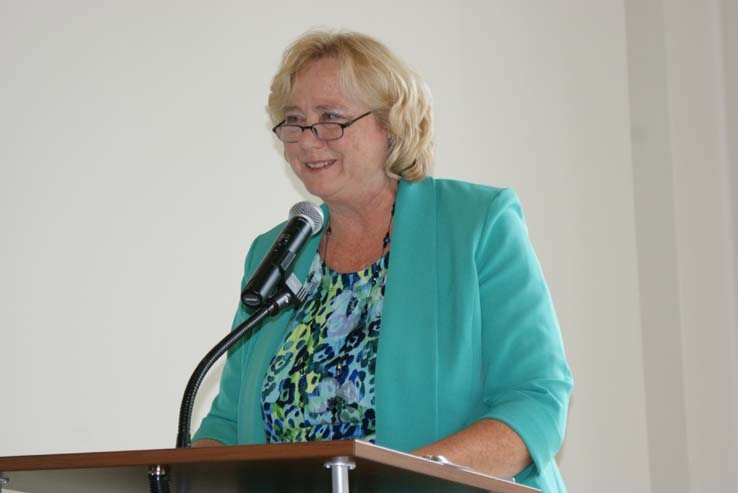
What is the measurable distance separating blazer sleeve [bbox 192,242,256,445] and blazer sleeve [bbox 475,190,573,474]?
0.63 meters

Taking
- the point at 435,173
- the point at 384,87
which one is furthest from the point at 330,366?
the point at 435,173

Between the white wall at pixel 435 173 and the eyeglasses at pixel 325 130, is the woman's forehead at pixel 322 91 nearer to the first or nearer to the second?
the eyeglasses at pixel 325 130

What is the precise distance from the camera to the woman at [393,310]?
2062 mm

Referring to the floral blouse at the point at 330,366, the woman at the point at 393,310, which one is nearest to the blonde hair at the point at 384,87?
the woman at the point at 393,310

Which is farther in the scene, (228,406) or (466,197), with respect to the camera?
(228,406)

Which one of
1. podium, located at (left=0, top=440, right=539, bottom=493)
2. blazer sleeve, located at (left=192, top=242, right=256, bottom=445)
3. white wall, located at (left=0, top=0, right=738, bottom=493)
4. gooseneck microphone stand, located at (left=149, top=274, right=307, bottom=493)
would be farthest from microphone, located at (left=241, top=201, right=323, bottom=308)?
white wall, located at (left=0, top=0, right=738, bottom=493)

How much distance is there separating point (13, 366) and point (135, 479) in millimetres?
1428


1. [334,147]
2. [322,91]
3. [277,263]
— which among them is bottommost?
[277,263]

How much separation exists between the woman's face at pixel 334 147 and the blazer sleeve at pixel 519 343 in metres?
0.32

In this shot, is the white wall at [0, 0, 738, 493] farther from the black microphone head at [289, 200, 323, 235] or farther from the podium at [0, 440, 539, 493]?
the podium at [0, 440, 539, 493]

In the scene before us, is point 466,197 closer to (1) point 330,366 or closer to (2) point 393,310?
(2) point 393,310

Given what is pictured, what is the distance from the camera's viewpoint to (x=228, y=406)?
8.20ft

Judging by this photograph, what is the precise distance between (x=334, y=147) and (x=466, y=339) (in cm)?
55

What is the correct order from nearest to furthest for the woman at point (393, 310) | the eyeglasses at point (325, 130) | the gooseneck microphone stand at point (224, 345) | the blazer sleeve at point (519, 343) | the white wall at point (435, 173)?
1. the gooseneck microphone stand at point (224, 345)
2. the blazer sleeve at point (519, 343)
3. the woman at point (393, 310)
4. the eyeglasses at point (325, 130)
5. the white wall at point (435, 173)
